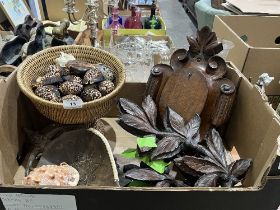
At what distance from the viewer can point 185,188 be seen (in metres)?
0.55

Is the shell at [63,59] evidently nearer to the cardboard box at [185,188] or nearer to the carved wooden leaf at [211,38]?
the cardboard box at [185,188]

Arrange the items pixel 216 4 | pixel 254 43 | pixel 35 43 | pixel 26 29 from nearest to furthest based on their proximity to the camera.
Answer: pixel 35 43 → pixel 26 29 → pixel 254 43 → pixel 216 4

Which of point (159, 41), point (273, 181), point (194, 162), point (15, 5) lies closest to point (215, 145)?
point (194, 162)

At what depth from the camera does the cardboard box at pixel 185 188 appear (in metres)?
0.55

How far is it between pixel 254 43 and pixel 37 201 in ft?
4.43

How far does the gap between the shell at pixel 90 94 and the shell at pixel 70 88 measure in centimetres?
2

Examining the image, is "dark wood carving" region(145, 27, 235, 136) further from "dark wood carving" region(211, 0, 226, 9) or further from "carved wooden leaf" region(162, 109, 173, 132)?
"dark wood carving" region(211, 0, 226, 9)

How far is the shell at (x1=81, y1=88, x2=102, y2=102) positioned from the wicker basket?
0.04 metres

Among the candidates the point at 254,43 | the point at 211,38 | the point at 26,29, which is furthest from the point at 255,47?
the point at 26,29

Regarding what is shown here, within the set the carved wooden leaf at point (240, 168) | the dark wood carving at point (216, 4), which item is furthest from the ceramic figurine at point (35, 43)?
the dark wood carving at point (216, 4)

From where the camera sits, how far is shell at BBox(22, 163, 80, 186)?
0.72m

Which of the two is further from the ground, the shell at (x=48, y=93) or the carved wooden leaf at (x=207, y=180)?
the shell at (x=48, y=93)

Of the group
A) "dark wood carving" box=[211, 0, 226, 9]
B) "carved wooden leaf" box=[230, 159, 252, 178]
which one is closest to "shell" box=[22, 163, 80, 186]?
"carved wooden leaf" box=[230, 159, 252, 178]

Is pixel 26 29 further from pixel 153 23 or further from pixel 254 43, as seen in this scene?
pixel 254 43
